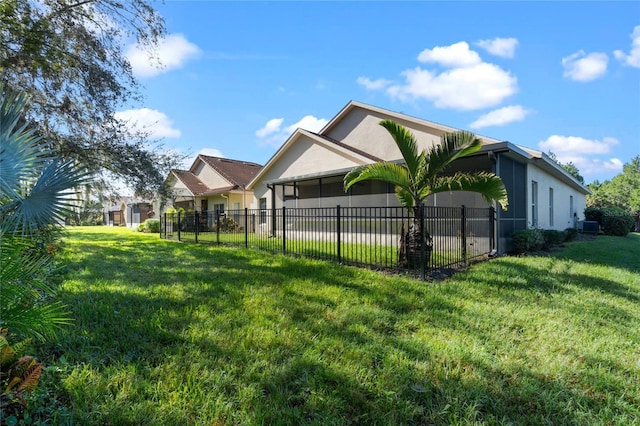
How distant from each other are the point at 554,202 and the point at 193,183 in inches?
920

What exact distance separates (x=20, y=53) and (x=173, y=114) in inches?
174

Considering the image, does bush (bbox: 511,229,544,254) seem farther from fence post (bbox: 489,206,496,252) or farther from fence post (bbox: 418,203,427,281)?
fence post (bbox: 418,203,427,281)

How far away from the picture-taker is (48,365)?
9.39 feet

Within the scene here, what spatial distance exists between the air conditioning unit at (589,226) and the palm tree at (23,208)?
81.4 ft

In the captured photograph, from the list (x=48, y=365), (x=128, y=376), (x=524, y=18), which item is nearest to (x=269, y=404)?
(x=128, y=376)

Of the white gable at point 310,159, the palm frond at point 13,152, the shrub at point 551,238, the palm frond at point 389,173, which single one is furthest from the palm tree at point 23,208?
the shrub at point 551,238

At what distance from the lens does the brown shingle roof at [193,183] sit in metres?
23.5

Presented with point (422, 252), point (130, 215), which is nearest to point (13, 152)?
point (422, 252)

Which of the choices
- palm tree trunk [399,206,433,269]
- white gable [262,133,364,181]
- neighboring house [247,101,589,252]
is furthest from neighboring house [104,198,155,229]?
palm tree trunk [399,206,433,269]

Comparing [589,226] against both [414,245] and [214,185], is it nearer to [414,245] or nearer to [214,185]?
[414,245]

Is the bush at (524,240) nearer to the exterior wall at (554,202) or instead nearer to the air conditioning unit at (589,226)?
the exterior wall at (554,202)

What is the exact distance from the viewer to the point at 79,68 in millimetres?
8875

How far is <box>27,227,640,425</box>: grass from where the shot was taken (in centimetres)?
237

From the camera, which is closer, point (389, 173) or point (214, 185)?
point (389, 173)
